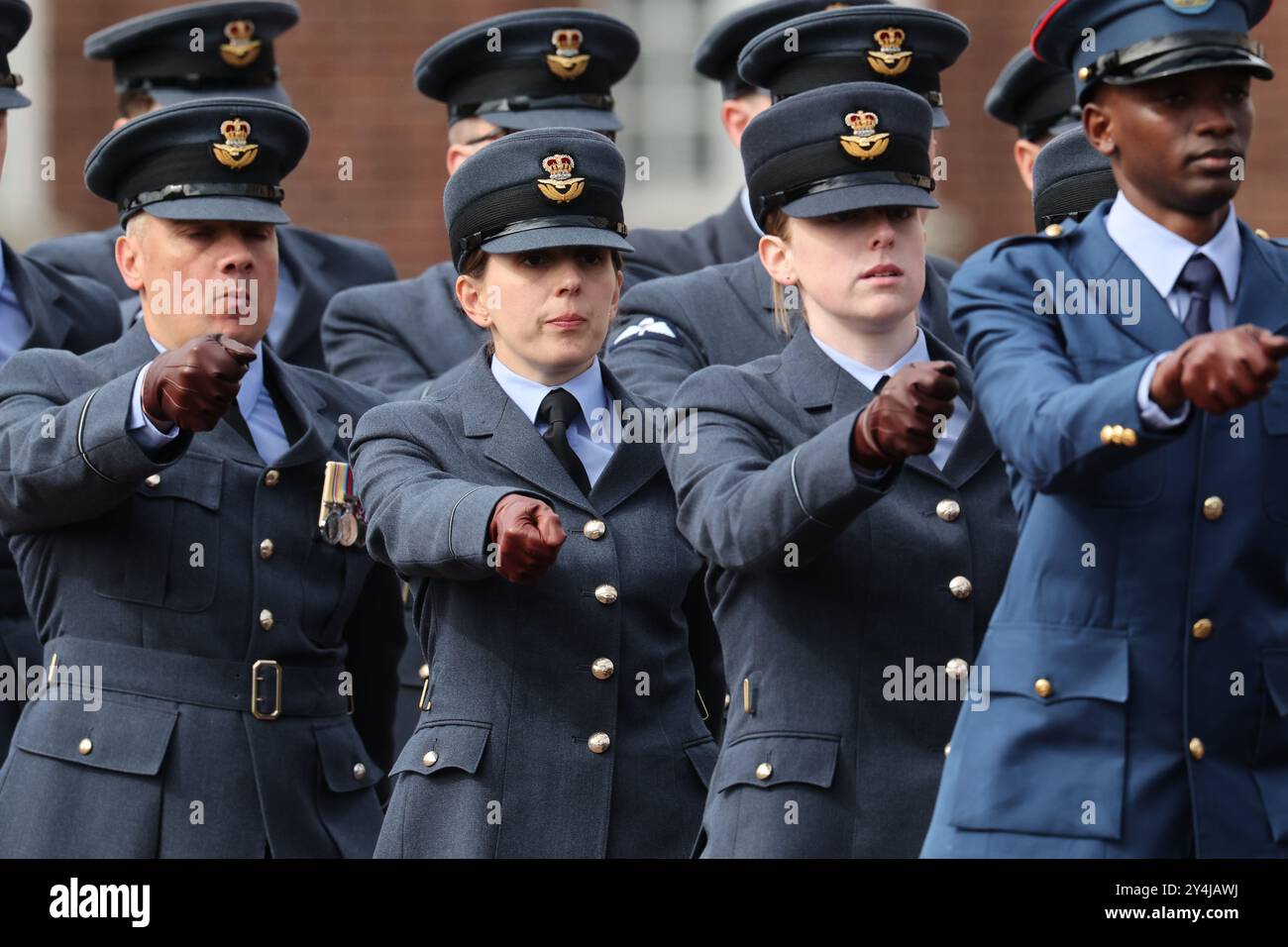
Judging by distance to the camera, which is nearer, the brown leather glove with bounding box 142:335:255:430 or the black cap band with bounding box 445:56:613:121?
the brown leather glove with bounding box 142:335:255:430

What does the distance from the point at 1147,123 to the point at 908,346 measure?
3.39 feet

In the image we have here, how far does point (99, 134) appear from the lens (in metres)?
14.2

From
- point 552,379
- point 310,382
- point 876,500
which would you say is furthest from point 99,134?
point 876,500

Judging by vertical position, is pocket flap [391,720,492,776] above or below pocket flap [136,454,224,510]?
below

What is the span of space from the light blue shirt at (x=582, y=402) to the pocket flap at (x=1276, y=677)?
1.69m

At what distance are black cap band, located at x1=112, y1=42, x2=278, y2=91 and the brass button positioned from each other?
356cm

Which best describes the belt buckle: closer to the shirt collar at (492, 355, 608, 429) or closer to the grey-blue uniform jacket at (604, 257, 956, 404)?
the shirt collar at (492, 355, 608, 429)

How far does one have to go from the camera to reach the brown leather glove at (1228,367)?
4035 mm

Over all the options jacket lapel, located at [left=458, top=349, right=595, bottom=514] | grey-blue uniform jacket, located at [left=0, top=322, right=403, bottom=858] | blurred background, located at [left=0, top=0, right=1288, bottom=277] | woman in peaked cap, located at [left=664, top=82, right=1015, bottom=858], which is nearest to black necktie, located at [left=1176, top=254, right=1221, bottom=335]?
woman in peaked cap, located at [left=664, top=82, right=1015, bottom=858]

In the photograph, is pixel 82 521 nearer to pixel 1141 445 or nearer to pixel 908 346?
pixel 908 346

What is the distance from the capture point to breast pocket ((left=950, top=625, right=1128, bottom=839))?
14.9 feet

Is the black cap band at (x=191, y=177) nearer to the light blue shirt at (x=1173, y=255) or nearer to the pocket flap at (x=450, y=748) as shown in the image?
the pocket flap at (x=450, y=748)

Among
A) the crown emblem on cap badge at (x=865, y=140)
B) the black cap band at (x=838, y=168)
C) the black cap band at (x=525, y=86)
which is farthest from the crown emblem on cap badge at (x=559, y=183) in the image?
the black cap band at (x=525, y=86)

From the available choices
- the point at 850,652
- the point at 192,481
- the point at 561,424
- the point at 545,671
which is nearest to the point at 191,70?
the point at 192,481
